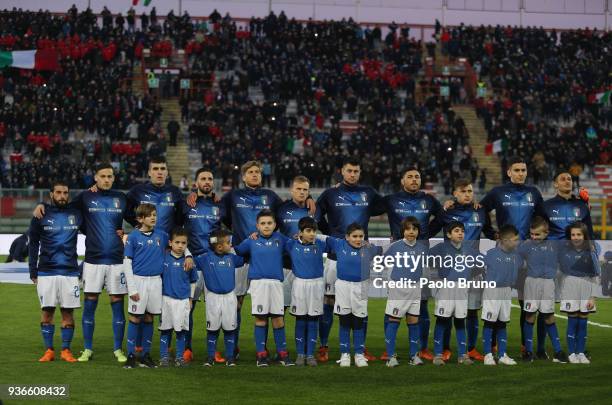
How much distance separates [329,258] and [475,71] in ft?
109

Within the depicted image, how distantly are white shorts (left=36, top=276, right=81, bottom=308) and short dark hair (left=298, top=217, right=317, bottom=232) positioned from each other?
8.29 feet

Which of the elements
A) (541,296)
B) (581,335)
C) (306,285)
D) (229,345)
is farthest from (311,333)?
(581,335)

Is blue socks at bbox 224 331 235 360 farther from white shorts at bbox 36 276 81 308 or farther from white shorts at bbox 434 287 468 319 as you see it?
white shorts at bbox 434 287 468 319

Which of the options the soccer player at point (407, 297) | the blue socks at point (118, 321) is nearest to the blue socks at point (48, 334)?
the blue socks at point (118, 321)

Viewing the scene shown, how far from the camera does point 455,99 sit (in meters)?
42.6

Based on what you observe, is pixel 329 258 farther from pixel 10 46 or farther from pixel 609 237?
pixel 10 46

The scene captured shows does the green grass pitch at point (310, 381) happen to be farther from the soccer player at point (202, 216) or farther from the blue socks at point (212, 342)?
the soccer player at point (202, 216)

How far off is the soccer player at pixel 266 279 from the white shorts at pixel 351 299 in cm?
63

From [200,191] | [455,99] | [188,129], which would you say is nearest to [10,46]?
[188,129]

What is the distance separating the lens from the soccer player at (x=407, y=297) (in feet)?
37.5

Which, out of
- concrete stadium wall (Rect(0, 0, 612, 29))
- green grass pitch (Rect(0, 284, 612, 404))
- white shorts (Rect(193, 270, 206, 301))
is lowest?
green grass pitch (Rect(0, 284, 612, 404))

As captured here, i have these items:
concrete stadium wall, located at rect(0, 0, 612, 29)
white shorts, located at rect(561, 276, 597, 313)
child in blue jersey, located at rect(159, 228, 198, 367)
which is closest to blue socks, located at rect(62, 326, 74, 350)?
child in blue jersey, located at rect(159, 228, 198, 367)

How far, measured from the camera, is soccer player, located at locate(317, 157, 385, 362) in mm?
12013

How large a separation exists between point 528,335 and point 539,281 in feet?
2.00
